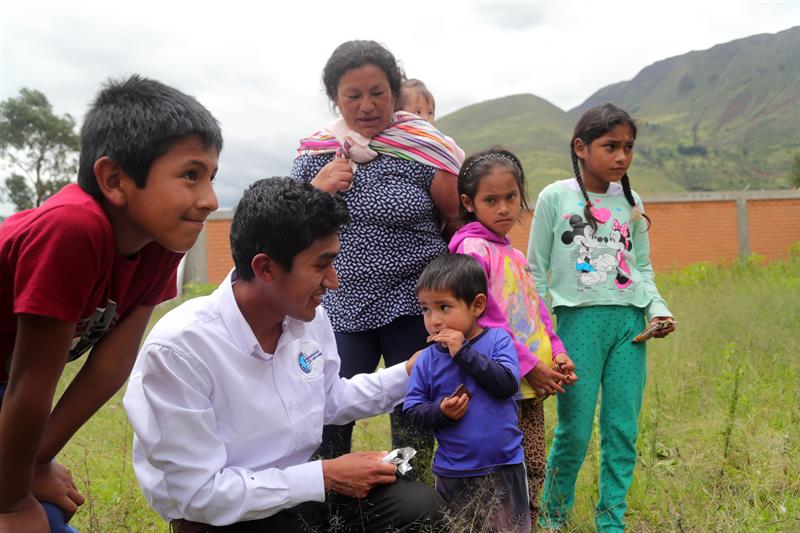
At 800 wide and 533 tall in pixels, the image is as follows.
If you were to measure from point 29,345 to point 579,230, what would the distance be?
2.26m

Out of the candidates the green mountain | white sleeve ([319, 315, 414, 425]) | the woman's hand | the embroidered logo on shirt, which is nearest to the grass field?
white sleeve ([319, 315, 414, 425])

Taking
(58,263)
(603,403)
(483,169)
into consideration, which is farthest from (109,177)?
(603,403)

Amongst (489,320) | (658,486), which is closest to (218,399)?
(489,320)

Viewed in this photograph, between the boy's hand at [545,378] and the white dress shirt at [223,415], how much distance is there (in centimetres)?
85

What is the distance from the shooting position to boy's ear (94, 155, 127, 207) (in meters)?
1.79

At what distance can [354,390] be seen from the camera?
8.47 ft

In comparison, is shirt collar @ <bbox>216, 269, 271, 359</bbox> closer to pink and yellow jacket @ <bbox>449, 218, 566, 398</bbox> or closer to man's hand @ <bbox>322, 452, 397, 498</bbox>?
man's hand @ <bbox>322, 452, 397, 498</bbox>

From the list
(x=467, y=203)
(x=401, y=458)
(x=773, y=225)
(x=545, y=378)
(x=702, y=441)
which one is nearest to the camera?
(x=401, y=458)

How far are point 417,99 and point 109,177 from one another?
2453mm

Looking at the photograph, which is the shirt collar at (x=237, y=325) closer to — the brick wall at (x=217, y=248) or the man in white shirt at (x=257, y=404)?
the man in white shirt at (x=257, y=404)

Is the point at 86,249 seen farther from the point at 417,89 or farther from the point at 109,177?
the point at 417,89

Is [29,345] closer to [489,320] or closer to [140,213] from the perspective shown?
[140,213]

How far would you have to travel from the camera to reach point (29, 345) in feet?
5.46

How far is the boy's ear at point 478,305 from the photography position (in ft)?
8.53
